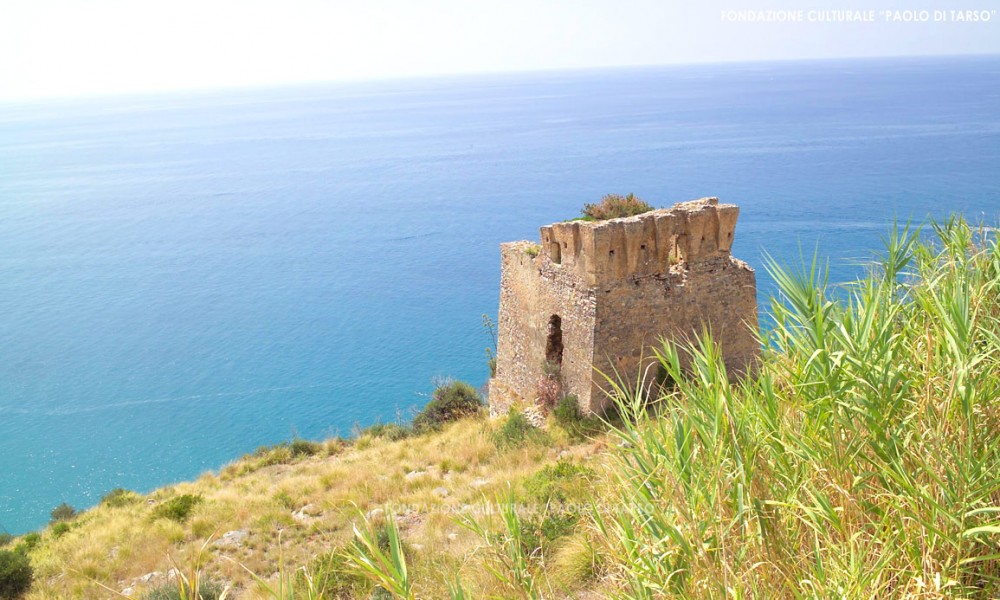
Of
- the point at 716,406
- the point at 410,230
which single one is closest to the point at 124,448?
the point at 716,406

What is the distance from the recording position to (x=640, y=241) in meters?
14.0


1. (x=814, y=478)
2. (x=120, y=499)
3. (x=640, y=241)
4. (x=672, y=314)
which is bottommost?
(x=120, y=499)

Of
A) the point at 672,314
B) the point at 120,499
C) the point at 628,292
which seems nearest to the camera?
the point at 628,292

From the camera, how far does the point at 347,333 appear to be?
43.9m

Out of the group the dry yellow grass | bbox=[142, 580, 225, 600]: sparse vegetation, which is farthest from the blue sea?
bbox=[142, 580, 225, 600]: sparse vegetation

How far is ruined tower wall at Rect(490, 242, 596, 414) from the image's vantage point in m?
14.4

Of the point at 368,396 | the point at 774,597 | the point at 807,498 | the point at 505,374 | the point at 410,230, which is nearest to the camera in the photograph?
the point at 774,597

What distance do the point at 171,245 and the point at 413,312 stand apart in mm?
30751

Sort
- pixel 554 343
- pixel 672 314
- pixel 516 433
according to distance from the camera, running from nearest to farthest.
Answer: pixel 672 314, pixel 516 433, pixel 554 343

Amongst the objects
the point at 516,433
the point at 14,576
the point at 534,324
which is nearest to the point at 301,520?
the point at 14,576

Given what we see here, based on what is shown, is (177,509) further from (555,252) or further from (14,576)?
(555,252)

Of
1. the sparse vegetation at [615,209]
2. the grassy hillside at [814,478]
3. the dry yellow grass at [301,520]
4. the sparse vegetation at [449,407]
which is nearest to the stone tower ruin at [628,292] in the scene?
the sparse vegetation at [615,209]

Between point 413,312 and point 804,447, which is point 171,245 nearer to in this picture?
point 413,312

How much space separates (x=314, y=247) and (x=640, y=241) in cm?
5110
